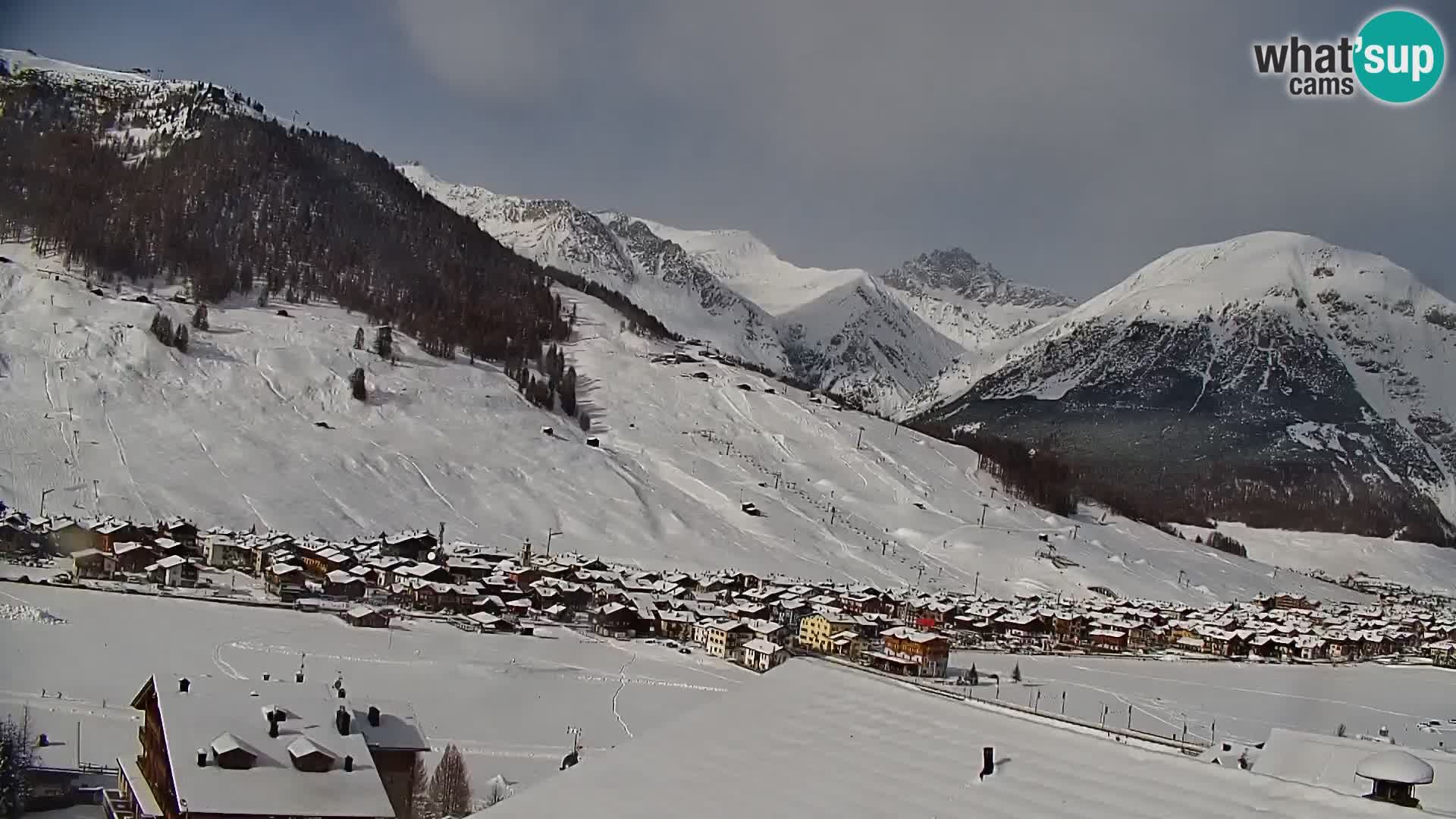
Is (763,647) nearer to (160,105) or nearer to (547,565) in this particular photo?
(547,565)

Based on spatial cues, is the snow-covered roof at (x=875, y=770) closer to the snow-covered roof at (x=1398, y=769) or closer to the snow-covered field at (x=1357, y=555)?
the snow-covered roof at (x=1398, y=769)

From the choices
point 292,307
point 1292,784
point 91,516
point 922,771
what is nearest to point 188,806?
point 922,771

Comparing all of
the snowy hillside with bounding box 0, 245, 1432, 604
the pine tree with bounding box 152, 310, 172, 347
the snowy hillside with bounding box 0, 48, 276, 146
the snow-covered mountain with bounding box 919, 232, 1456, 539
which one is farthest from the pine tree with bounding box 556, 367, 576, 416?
the snow-covered mountain with bounding box 919, 232, 1456, 539

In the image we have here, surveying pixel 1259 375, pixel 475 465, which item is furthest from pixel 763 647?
pixel 1259 375

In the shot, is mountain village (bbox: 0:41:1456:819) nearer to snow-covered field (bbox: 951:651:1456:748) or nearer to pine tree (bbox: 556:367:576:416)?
snow-covered field (bbox: 951:651:1456:748)

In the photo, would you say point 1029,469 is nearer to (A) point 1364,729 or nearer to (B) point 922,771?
(A) point 1364,729

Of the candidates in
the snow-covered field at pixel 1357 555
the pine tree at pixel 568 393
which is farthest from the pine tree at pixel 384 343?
the snow-covered field at pixel 1357 555

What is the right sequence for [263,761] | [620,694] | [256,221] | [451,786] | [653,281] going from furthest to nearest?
[653,281]
[256,221]
[620,694]
[451,786]
[263,761]
